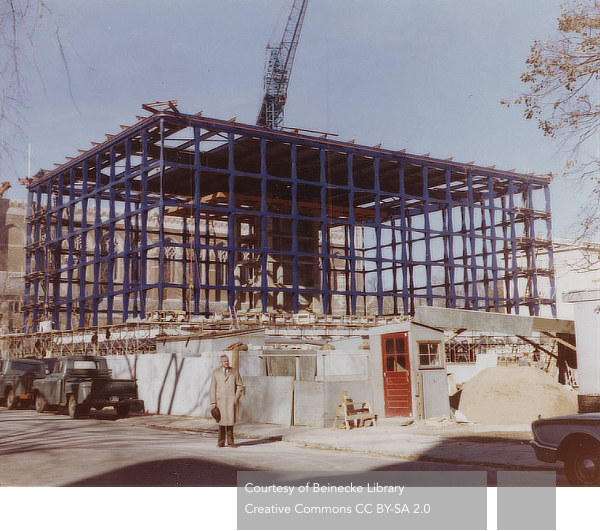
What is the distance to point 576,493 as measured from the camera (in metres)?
9.40

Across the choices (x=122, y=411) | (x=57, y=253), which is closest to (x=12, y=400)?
(x=122, y=411)

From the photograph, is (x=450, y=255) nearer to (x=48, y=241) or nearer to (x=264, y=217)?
(x=264, y=217)

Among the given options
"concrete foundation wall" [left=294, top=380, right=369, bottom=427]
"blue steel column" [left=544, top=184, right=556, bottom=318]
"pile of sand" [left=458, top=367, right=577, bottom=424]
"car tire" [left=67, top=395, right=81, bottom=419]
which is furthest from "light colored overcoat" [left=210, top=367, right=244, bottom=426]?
"blue steel column" [left=544, top=184, right=556, bottom=318]

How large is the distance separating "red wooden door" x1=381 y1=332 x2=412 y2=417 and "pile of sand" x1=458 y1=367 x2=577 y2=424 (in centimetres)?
205

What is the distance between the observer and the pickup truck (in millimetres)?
24875

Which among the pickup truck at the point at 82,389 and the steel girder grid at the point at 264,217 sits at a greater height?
the steel girder grid at the point at 264,217

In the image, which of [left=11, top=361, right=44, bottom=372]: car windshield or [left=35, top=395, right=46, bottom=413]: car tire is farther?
[left=11, top=361, right=44, bottom=372]: car windshield

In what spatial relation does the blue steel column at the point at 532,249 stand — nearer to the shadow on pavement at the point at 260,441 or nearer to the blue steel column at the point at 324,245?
the blue steel column at the point at 324,245

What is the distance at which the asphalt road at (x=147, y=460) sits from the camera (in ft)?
36.0

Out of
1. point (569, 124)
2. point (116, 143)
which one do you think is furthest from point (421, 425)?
point (116, 143)

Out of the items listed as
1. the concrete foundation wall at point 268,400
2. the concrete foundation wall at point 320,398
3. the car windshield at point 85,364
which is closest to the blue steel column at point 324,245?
the car windshield at point 85,364

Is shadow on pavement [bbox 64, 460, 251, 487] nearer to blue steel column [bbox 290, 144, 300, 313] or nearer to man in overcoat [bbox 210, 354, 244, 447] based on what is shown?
man in overcoat [bbox 210, 354, 244, 447]

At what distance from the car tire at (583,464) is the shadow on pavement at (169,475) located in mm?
4779

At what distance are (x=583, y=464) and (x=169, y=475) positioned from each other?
610 centimetres
